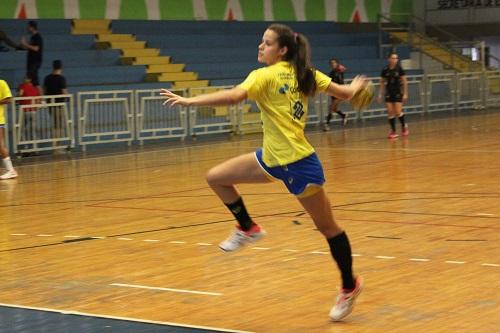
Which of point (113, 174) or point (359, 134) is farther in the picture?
point (359, 134)

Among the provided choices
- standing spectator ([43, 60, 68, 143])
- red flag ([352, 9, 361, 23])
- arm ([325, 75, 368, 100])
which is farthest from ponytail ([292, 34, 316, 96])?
red flag ([352, 9, 361, 23])

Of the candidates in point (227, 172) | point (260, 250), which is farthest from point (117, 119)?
point (227, 172)

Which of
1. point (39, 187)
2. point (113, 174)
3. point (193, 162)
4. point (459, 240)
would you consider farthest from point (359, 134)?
point (459, 240)

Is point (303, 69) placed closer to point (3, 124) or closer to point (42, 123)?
point (3, 124)

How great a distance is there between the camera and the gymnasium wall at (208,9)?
90.5 ft

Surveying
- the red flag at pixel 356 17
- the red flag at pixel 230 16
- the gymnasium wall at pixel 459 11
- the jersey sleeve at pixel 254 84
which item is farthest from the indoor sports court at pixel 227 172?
the gymnasium wall at pixel 459 11

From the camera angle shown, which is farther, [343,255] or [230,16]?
[230,16]

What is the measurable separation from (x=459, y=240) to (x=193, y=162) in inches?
376

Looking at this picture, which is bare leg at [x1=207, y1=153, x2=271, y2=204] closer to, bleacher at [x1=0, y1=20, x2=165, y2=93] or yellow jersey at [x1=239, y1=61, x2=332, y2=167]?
yellow jersey at [x1=239, y1=61, x2=332, y2=167]

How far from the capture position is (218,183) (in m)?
7.36

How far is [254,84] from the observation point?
257 inches

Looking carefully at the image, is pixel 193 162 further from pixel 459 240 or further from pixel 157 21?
pixel 157 21

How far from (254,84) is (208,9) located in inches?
1036

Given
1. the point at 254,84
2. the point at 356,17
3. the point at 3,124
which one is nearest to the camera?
the point at 254,84
